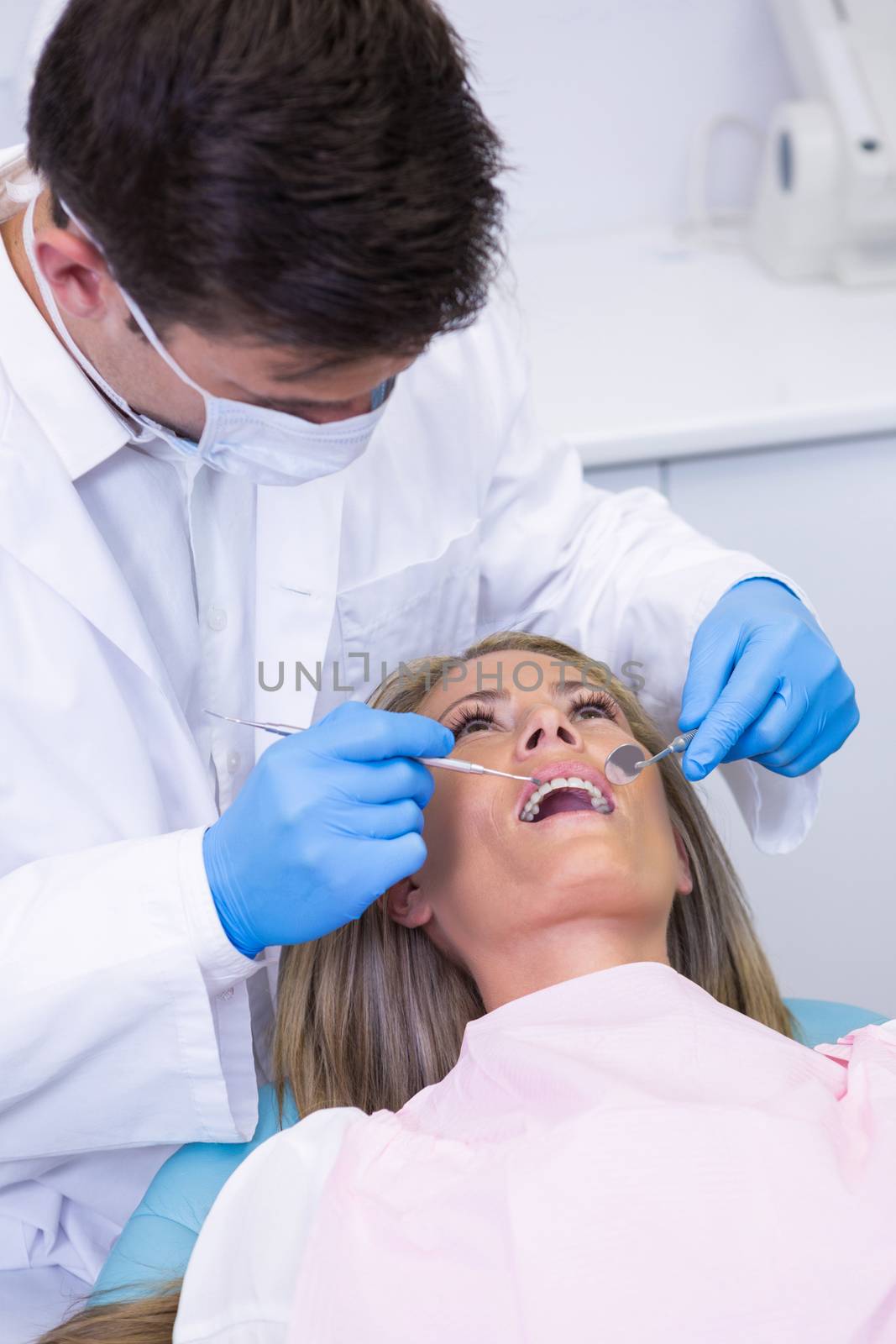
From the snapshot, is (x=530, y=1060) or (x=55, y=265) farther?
(x=530, y=1060)

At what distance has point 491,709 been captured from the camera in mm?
1407

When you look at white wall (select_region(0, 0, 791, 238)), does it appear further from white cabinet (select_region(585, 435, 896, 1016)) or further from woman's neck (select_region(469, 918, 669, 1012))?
woman's neck (select_region(469, 918, 669, 1012))

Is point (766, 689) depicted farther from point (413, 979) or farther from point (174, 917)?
point (174, 917)

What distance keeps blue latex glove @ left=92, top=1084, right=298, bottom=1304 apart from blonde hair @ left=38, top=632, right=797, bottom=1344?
0.09 m

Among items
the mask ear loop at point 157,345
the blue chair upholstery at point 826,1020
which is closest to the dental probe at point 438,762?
the mask ear loop at point 157,345

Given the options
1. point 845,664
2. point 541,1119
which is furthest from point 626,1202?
point 845,664

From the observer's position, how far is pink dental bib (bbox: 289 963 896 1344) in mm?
928

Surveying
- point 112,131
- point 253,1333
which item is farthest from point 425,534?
point 253,1333

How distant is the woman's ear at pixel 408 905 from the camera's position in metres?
1.39

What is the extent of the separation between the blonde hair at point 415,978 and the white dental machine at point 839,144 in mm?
1073

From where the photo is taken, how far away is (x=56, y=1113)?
46.1 inches

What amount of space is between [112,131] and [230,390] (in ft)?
0.76

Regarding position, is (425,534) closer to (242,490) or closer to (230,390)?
(242,490)

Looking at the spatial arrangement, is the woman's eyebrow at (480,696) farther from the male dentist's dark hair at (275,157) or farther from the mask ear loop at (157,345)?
the male dentist's dark hair at (275,157)
